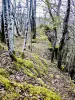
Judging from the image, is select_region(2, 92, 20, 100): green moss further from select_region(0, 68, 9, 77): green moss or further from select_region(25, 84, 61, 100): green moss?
select_region(0, 68, 9, 77): green moss

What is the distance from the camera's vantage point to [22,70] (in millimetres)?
8312

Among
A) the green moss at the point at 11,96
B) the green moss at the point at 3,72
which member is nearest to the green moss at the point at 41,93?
the green moss at the point at 11,96

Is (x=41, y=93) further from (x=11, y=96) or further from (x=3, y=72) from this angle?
(x=3, y=72)

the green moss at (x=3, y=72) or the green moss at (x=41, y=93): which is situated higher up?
the green moss at (x=3, y=72)

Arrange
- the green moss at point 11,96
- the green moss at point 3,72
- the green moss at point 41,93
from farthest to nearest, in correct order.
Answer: the green moss at point 3,72, the green moss at point 41,93, the green moss at point 11,96

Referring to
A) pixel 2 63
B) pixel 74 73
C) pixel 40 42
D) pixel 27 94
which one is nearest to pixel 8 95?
pixel 27 94

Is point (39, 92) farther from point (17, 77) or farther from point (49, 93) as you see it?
point (17, 77)

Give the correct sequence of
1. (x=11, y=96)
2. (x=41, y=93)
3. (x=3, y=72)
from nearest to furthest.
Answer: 1. (x=11, y=96)
2. (x=41, y=93)
3. (x=3, y=72)

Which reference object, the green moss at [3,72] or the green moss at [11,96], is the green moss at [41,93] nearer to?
the green moss at [11,96]

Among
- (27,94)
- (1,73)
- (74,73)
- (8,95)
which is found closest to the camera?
(8,95)

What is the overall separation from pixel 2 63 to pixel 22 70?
106cm

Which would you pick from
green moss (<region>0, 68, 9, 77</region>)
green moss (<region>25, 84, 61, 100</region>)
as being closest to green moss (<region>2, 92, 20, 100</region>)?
green moss (<region>25, 84, 61, 100</region>)

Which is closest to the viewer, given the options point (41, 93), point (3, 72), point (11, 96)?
point (11, 96)

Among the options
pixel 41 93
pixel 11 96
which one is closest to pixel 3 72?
pixel 11 96
